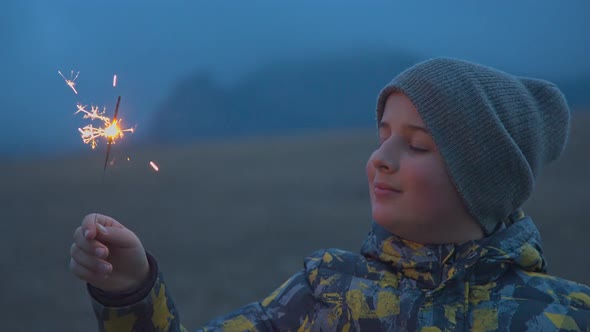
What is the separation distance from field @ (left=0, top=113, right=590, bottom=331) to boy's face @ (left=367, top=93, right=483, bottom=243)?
2.55ft

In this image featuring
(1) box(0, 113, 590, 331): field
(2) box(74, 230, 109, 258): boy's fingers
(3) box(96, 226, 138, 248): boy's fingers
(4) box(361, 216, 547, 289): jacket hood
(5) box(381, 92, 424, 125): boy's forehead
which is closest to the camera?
(2) box(74, 230, 109, 258): boy's fingers

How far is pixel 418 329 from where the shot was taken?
6.44 ft

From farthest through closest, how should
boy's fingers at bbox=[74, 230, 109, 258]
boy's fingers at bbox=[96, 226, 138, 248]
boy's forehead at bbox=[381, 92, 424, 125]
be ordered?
boy's forehead at bbox=[381, 92, 424, 125] < boy's fingers at bbox=[96, 226, 138, 248] < boy's fingers at bbox=[74, 230, 109, 258]

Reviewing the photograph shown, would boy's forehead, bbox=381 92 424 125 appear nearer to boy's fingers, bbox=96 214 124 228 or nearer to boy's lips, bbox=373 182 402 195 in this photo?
boy's lips, bbox=373 182 402 195

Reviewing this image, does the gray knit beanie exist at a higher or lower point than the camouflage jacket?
higher

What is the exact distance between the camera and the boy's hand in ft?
5.79

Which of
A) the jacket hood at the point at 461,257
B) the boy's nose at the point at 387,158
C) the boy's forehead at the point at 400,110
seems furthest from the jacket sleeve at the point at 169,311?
the boy's forehead at the point at 400,110

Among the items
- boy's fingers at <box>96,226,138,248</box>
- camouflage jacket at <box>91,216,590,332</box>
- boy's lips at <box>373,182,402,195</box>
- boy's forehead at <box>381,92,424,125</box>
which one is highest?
boy's forehead at <box>381,92,424,125</box>

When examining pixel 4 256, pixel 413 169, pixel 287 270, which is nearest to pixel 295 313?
pixel 413 169

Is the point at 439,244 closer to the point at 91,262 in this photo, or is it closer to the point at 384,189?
the point at 384,189

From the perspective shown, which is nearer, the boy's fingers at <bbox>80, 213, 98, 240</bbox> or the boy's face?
the boy's fingers at <bbox>80, 213, 98, 240</bbox>

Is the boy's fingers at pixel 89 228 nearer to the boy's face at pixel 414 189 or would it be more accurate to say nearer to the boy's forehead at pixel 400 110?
the boy's face at pixel 414 189

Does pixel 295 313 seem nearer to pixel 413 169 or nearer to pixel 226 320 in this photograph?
pixel 226 320

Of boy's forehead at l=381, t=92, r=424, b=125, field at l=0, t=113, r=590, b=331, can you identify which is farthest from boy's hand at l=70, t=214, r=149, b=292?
boy's forehead at l=381, t=92, r=424, b=125
